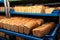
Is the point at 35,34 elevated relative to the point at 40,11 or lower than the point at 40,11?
lower

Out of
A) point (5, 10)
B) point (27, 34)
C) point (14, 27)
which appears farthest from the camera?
point (5, 10)

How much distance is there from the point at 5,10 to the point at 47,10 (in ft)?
4.19

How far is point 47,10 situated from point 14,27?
2.58 feet

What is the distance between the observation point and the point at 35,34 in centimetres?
202

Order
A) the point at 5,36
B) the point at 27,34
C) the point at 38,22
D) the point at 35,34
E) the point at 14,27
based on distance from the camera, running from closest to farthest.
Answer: the point at 35,34, the point at 27,34, the point at 14,27, the point at 38,22, the point at 5,36

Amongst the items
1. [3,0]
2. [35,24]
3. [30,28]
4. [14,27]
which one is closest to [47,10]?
[35,24]

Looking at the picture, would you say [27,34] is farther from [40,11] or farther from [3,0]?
[3,0]

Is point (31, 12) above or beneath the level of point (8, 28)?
above

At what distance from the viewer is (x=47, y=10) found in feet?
8.21

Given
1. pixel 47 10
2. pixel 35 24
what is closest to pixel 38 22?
pixel 35 24

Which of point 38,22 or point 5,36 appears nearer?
point 38,22

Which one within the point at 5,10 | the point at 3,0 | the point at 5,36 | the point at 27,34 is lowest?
the point at 5,36

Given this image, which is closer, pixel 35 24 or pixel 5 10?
pixel 35 24

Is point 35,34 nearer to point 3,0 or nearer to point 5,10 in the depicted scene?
point 5,10
